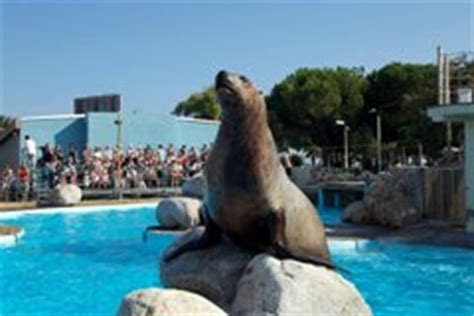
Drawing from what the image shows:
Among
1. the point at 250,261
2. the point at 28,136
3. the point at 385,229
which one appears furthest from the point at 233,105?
the point at 28,136

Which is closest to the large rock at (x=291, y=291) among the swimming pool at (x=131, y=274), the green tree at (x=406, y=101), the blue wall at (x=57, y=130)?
the swimming pool at (x=131, y=274)

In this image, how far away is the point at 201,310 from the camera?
4.36 meters

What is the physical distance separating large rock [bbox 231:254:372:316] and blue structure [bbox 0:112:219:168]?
30535 mm

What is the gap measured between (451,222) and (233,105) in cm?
1243

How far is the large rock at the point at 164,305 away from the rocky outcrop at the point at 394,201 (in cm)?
1446

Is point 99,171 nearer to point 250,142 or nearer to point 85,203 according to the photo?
point 85,203

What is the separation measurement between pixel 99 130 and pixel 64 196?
10701mm

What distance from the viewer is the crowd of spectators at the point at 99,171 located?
29.6 metres

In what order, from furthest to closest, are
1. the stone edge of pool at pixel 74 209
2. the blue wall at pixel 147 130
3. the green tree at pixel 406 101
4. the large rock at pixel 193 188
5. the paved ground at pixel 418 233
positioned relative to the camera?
the green tree at pixel 406 101, the blue wall at pixel 147 130, the large rock at pixel 193 188, the stone edge of pool at pixel 74 209, the paved ground at pixel 418 233

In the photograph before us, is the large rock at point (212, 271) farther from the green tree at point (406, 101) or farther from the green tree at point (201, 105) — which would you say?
the green tree at point (201, 105)

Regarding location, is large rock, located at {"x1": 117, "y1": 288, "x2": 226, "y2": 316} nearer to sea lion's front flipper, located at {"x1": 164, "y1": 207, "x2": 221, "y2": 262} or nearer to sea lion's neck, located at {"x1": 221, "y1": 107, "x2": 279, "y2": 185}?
sea lion's neck, located at {"x1": 221, "y1": 107, "x2": 279, "y2": 185}

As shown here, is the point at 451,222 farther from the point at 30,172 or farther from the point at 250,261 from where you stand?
the point at 30,172

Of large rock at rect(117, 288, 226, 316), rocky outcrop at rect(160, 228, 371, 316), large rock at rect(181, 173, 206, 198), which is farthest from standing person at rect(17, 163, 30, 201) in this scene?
large rock at rect(117, 288, 226, 316)

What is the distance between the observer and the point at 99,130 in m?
37.5
